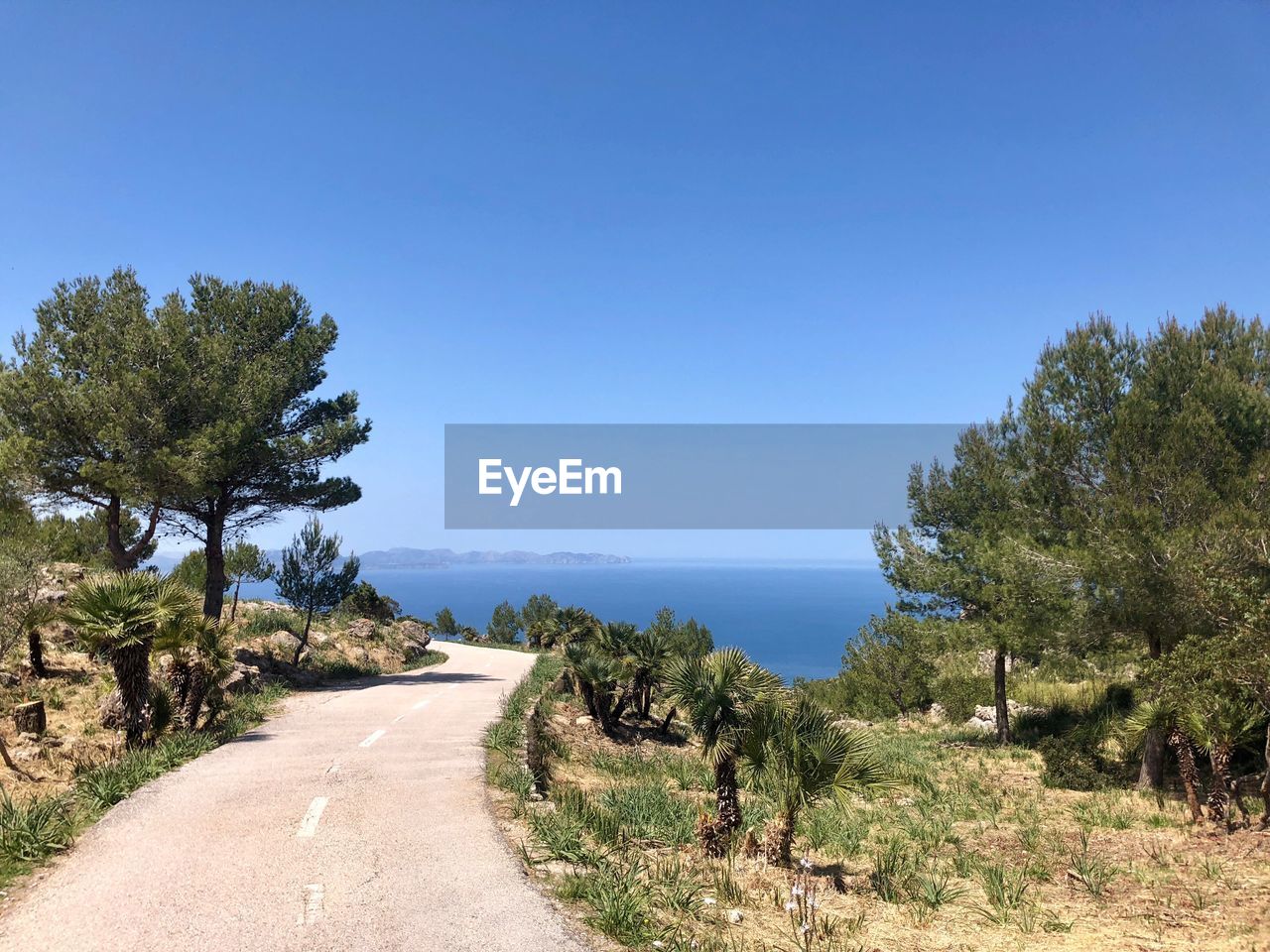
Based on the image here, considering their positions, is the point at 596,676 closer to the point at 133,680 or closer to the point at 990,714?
the point at 133,680

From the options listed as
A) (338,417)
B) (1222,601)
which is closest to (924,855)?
(1222,601)

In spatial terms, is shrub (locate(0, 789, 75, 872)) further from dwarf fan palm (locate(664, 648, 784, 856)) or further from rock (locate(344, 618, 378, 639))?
rock (locate(344, 618, 378, 639))

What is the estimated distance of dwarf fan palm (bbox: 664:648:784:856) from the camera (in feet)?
35.8

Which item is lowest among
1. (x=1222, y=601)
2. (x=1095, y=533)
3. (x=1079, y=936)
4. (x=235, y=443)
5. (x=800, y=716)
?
(x=1079, y=936)

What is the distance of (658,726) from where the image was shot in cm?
2777

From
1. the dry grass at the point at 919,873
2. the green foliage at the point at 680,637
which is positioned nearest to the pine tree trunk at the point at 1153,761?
the dry grass at the point at 919,873

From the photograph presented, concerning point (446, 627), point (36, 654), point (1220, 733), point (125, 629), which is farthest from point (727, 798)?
point (446, 627)

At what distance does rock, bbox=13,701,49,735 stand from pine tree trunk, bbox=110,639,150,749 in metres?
1.84

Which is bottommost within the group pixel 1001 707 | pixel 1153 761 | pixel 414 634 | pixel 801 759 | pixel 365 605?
pixel 1001 707

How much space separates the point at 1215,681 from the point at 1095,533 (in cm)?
617

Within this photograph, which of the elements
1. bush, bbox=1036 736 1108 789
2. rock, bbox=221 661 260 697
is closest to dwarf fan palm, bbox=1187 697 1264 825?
bush, bbox=1036 736 1108 789

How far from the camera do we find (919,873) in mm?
11523

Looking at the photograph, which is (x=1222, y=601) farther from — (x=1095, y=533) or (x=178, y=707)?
(x=178, y=707)

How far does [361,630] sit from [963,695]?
31.0 m
